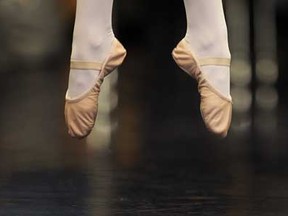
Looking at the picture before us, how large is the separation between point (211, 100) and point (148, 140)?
458 centimetres

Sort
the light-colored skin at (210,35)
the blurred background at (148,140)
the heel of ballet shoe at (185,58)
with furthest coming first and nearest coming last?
the blurred background at (148,140)
the heel of ballet shoe at (185,58)
the light-colored skin at (210,35)

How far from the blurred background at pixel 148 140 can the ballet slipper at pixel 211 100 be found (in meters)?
1.63

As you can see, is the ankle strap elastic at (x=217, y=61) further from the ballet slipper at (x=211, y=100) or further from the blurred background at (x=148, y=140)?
the blurred background at (x=148, y=140)

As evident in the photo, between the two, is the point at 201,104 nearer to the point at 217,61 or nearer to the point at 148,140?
the point at 217,61

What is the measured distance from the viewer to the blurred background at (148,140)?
6066mm

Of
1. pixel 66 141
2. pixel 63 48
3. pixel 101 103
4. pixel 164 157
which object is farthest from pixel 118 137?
pixel 63 48

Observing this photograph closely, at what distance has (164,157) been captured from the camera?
7707 millimetres

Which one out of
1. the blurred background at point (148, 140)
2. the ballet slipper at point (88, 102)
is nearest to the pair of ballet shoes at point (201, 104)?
the ballet slipper at point (88, 102)

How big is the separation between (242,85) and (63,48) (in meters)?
4.73

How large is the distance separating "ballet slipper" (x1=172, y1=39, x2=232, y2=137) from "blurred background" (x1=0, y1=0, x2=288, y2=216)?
163cm

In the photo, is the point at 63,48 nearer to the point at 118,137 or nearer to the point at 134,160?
the point at 118,137

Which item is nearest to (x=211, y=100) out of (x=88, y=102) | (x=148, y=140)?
(x=88, y=102)

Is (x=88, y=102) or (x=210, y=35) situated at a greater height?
(x=210, y=35)

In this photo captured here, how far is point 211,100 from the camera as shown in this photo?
13.2 ft
